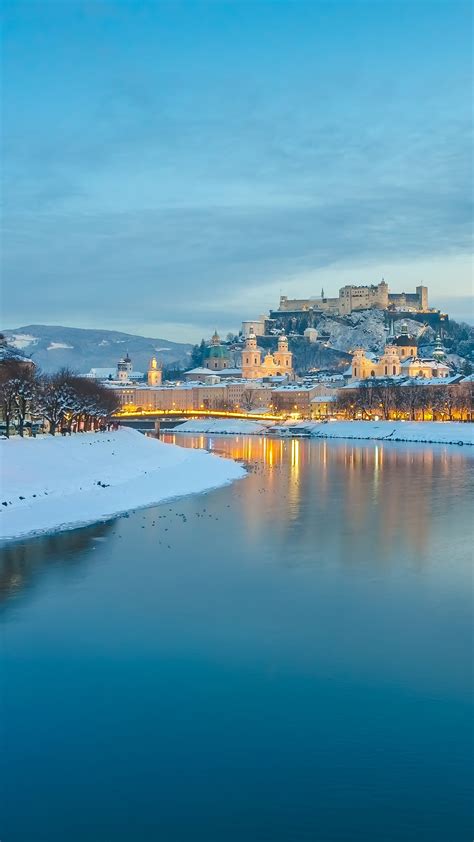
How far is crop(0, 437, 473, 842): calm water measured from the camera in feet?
25.2

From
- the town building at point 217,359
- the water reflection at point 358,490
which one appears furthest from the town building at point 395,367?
the water reflection at point 358,490

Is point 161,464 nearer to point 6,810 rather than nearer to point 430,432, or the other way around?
point 6,810

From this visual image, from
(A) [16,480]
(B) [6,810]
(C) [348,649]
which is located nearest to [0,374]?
(A) [16,480]

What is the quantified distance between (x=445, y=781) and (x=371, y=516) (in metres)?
16.2

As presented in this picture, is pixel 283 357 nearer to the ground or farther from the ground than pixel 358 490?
farther from the ground

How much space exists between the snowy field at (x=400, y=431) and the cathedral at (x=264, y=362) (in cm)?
5515

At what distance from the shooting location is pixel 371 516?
24.3 m

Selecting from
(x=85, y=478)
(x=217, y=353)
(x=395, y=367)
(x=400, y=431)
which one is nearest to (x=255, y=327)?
(x=217, y=353)

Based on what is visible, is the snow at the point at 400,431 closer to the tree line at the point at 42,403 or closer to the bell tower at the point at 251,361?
the tree line at the point at 42,403

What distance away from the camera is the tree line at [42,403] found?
3675cm

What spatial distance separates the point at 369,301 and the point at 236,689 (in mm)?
155431

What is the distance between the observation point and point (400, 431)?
2751 inches

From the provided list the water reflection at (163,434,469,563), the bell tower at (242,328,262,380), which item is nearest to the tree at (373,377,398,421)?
the water reflection at (163,434,469,563)

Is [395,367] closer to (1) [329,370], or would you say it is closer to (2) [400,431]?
(1) [329,370]
